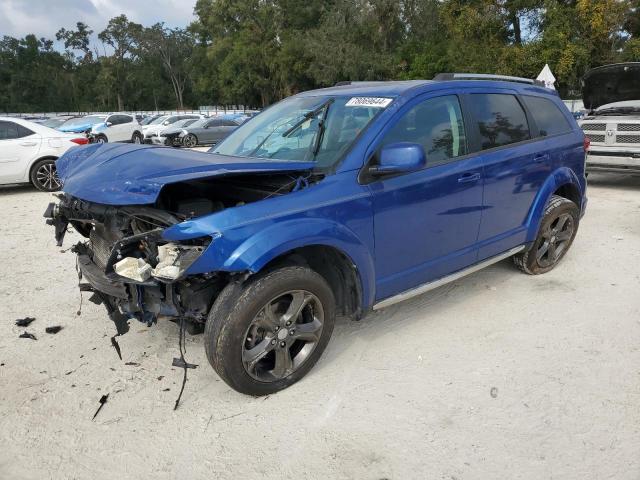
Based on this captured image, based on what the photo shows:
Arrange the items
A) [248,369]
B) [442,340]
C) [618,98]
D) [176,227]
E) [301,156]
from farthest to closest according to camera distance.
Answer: [618,98] < [442,340] < [301,156] < [248,369] < [176,227]

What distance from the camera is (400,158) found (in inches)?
122

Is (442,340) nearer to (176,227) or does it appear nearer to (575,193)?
(176,227)

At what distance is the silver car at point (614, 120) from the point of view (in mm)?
8930

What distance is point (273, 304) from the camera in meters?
3.02

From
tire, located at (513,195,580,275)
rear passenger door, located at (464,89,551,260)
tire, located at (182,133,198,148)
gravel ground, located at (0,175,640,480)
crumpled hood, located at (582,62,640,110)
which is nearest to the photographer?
gravel ground, located at (0,175,640,480)

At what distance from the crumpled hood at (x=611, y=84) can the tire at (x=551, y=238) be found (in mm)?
5837

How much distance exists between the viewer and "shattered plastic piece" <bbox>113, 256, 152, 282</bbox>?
275cm

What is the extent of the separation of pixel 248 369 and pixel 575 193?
3.80 meters

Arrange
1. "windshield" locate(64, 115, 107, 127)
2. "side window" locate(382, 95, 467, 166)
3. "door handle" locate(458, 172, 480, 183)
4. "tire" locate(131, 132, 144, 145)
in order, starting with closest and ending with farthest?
"side window" locate(382, 95, 467, 166) → "door handle" locate(458, 172, 480, 183) → "tire" locate(131, 132, 144, 145) → "windshield" locate(64, 115, 107, 127)

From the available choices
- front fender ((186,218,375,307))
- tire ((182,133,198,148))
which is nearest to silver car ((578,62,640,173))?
front fender ((186,218,375,307))

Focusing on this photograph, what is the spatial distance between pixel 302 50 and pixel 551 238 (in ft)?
153

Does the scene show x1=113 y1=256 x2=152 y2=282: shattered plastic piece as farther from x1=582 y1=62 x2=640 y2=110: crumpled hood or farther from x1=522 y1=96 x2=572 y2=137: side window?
x1=582 y1=62 x2=640 y2=110: crumpled hood

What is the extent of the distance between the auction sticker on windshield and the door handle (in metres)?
0.78

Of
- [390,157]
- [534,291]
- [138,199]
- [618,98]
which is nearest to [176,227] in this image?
[138,199]
